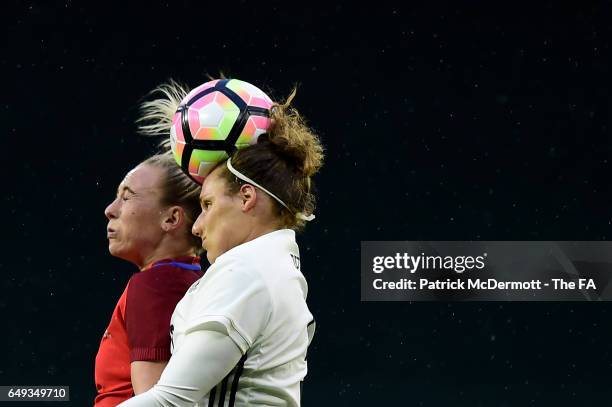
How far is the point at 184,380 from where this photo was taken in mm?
1474

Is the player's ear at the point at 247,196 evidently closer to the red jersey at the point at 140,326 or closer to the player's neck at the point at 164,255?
the red jersey at the point at 140,326

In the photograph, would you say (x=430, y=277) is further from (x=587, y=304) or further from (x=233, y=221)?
(x=233, y=221)

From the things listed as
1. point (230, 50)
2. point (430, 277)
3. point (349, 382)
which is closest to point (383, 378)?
point (349, 382)

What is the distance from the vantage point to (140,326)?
6.25 feet

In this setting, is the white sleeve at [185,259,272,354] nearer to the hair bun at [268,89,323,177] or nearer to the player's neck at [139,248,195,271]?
the hair bun at [268,89,323,177]

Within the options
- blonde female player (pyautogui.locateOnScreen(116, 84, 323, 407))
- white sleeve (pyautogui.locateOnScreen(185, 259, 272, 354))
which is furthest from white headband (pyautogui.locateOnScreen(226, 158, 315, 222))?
white sleeve (pyautogui.locateOnScreen(185, 259, 272, 354))

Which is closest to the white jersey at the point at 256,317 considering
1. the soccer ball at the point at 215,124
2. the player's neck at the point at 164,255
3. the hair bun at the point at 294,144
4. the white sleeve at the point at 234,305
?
the white sleeve at the point at 234,305

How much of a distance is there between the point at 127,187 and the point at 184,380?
0.76 meters

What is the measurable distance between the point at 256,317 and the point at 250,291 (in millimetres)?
42

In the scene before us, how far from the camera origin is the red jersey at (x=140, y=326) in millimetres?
1879

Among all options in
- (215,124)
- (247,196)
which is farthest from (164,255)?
(247,196)

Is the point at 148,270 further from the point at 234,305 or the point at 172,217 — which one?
the point at 234,305

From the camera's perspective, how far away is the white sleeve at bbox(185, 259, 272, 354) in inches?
58.8

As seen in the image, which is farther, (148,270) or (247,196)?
(148,270)
